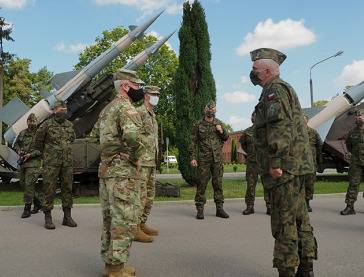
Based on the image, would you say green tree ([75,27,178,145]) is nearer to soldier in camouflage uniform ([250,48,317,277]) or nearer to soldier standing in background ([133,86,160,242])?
soldier standing in background ([133,86,160,242])

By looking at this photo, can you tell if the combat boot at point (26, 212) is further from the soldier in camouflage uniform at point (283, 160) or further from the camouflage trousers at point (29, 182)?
the soldier in camouflage uniform at point (283, 160)

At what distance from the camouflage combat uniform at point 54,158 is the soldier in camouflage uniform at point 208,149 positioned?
2116mm

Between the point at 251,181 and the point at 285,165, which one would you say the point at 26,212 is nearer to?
the point at 251,181

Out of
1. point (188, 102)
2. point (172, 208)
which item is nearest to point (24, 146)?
point (172, 208)

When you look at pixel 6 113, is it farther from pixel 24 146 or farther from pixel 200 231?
pixel 200 231

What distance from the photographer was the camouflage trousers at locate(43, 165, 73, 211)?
781cm

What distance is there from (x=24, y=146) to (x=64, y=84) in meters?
6.99

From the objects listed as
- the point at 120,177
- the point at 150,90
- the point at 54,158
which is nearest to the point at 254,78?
the point at 120,177

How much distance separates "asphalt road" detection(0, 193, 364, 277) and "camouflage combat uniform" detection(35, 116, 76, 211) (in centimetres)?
55

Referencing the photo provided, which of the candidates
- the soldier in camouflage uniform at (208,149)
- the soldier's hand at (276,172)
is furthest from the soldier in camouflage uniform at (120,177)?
the soldier in camouflage uniform at (208,149)

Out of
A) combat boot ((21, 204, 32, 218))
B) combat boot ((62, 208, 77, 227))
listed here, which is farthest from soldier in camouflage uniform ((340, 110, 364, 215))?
combat boot ((21, 204, 32, 218))

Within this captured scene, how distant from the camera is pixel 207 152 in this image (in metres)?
8.66

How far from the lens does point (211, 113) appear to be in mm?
8641

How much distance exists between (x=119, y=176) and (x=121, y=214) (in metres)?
0.35
